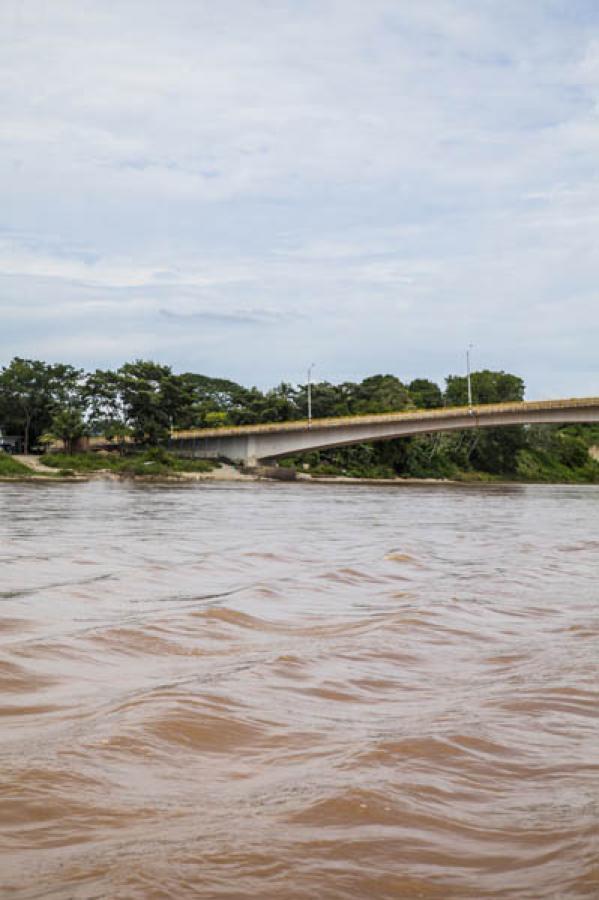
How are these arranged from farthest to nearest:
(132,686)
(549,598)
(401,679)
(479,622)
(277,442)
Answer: (277,442)
(549,598)
(479,622)
(401,679)
(132,686)

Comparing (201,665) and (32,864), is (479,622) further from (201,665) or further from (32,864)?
(32,864)

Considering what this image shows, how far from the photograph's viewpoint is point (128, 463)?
5941cm

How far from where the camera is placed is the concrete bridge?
190 feet

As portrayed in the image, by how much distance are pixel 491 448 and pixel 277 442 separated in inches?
1095

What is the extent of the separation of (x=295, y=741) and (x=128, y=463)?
5737cm

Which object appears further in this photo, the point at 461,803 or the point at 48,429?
the point at 48,429

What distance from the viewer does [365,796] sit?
2.66 meters

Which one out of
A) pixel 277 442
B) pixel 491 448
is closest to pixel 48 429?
pixel 277 442

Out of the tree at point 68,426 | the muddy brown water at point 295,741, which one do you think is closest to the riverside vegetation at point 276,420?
the tree at point 68,426

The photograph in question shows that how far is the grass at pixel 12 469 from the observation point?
49562 millimetres

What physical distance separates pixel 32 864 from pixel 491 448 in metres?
86.6

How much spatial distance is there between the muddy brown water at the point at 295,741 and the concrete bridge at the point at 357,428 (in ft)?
171

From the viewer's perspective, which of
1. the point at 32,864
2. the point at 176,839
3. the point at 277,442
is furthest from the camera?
the point at 277,442

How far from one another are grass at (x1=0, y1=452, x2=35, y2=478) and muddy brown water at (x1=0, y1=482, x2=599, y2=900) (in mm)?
44190
